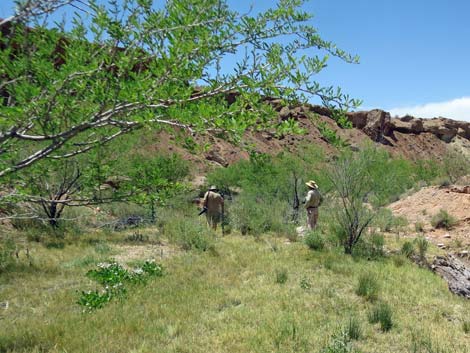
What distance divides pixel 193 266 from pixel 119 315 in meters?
2.83

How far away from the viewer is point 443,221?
16.0 metres

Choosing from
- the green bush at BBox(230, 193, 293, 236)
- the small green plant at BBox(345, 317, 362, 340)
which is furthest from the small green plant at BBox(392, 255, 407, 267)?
the small green plant at BBox(345, 317, 362, 340)

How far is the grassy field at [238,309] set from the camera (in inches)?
173

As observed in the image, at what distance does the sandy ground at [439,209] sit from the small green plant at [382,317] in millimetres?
8274

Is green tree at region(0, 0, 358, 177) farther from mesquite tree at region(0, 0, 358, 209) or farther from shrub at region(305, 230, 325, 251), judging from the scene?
shrub at region(305, 230, 325, 251)

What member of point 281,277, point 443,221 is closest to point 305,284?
point 281,277

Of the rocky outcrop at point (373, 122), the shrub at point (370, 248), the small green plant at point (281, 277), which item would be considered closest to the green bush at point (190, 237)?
the small green plant at point (281, 277)

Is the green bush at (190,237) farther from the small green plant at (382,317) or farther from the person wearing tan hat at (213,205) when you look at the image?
the small green plant at (382,317)

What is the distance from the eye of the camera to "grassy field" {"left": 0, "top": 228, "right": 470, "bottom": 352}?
4398 millimetres

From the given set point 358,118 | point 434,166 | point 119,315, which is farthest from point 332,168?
point 358,118

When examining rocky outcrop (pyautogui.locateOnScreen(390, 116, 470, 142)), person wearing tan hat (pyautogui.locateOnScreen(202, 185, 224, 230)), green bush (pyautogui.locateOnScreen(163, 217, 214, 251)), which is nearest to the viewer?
green bush (pyautogui.locateOnScreen(163, 217, 214, 251))

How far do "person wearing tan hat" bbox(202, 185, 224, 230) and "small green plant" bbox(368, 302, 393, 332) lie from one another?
7287 millimetres

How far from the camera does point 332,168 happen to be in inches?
434

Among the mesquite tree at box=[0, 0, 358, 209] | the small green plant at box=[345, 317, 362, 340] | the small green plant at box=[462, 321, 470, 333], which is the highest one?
the mesquite tree at box=[0, 0, 358, 209]
